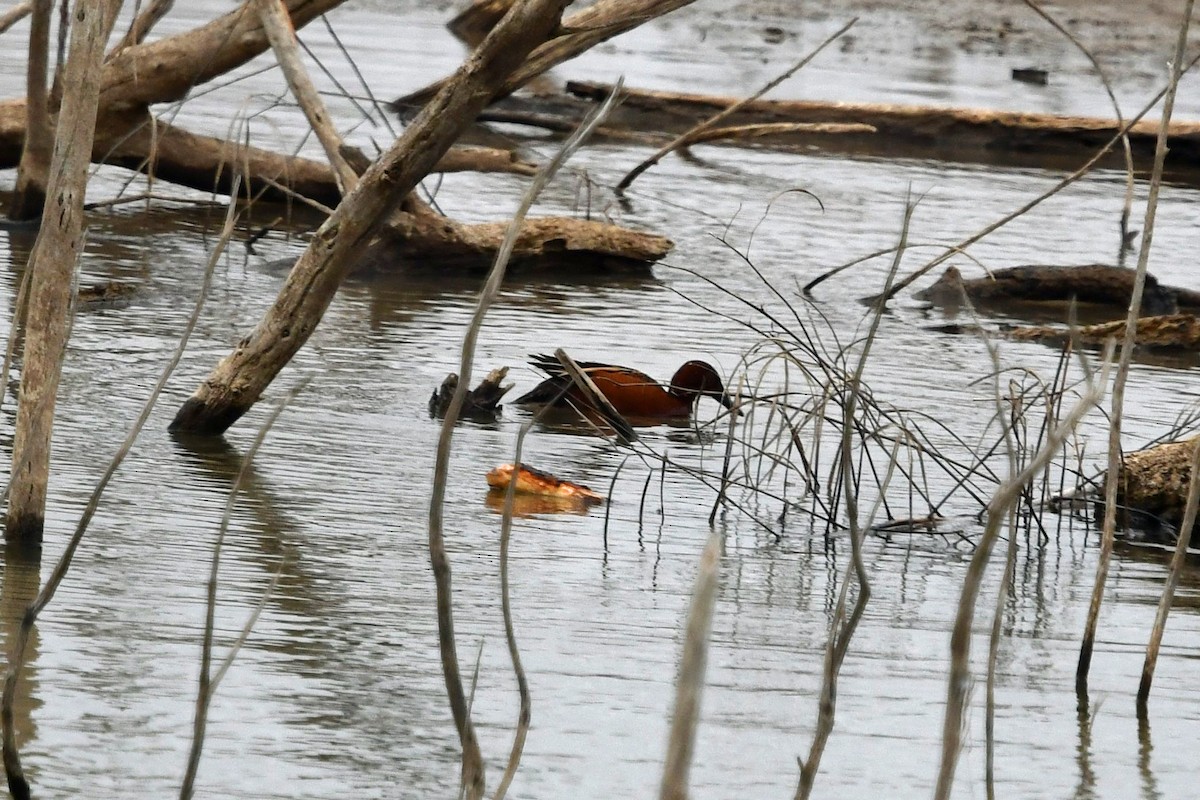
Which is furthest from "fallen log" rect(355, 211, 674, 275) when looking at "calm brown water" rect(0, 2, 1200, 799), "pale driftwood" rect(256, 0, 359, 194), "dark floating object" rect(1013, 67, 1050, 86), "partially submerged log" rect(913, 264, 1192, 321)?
"dark floating object" rect(1013, 67, 1050, 86)

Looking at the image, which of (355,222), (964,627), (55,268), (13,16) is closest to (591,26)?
(355,222)

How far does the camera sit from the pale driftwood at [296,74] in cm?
695

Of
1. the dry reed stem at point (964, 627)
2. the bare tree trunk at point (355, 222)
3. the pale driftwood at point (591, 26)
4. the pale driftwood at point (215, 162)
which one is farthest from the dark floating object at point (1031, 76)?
the dry reed stem at point (964, 627)

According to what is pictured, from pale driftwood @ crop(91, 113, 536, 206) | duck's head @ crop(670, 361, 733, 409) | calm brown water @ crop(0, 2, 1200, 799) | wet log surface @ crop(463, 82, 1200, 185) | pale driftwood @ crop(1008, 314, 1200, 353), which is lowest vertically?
calm brown water @ crop(0, 2, 1200, 799)

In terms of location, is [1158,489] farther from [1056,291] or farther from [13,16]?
[13,16]

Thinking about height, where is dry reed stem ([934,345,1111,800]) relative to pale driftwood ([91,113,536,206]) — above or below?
above

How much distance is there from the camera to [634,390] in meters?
6.67

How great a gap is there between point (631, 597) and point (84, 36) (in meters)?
1.83

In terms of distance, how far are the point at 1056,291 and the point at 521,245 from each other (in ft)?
9.27

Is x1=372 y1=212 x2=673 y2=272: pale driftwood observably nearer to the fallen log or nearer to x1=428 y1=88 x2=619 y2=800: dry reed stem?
the fallen log

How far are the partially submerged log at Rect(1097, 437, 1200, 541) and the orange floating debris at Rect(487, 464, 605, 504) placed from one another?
1585 millimetres

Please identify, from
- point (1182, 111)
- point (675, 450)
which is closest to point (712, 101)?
point (1182, 111)

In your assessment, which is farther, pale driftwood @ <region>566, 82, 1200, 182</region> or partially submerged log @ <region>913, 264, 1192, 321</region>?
pale driftwood @ <region>566, 82, 1200, 182</region>

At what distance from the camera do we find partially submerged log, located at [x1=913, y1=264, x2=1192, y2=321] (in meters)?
9.52
